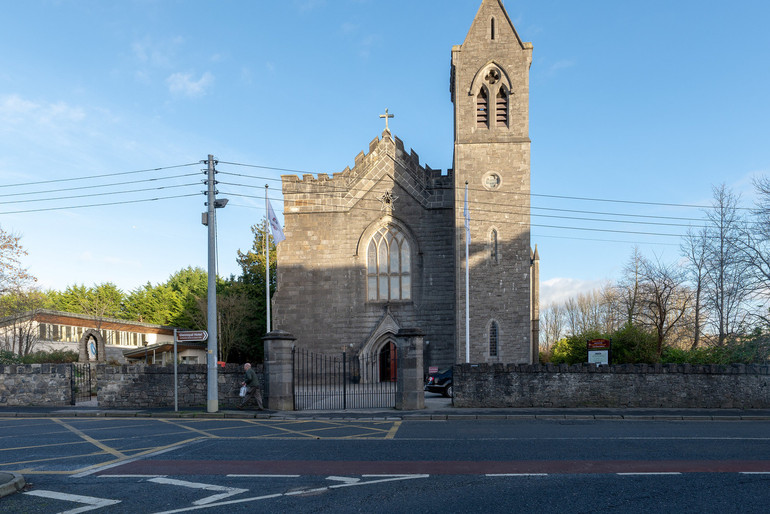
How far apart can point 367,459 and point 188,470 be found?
114 inches

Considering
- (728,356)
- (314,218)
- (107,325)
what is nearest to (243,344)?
(107,325)

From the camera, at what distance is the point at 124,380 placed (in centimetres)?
1927

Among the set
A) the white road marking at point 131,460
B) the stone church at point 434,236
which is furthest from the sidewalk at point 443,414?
the stone church at point 434,236

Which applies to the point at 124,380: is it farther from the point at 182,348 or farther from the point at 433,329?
the point at 182,348

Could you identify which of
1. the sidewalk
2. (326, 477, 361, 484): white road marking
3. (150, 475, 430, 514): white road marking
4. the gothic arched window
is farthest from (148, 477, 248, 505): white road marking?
the gothic arched window

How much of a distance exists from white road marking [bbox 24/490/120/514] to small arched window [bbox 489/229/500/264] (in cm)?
2430

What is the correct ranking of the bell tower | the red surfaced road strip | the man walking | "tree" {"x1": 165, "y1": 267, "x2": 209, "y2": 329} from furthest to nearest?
"tree" {"x1": 165, "y1": 267, "x2": 209, "y2": 329}, the bell tower, the man walking, the red surfaced road strip

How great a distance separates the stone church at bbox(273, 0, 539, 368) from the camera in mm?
29438

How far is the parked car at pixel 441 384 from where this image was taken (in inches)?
924

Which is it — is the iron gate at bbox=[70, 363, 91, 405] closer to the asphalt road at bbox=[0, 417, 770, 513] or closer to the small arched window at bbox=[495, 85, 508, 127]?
the asphalt road at bbox=[0, 417, 770, 513]

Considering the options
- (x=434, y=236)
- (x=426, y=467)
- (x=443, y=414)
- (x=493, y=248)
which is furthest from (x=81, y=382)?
(x=493, y=248)

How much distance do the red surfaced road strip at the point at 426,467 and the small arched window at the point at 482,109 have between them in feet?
79.5

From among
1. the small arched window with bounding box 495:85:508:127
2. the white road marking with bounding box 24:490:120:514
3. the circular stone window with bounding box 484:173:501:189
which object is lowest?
the white road marking with bounding box 24:490:120:514

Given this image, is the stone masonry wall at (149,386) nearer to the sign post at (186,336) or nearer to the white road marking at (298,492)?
the sign post at (186,336)
